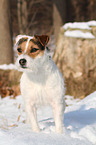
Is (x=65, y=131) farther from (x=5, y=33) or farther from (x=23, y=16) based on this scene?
(x=23, y=16)

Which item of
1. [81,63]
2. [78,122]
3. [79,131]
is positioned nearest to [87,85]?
[81,63]

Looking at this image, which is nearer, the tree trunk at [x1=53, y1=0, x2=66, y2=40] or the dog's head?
the dog's head

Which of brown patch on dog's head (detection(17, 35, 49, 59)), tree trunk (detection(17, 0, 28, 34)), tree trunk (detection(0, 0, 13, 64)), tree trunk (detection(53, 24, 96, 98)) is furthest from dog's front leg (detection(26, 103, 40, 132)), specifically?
tree trunk (detection(17, 0, 28, 34))

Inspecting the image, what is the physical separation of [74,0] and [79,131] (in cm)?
1740

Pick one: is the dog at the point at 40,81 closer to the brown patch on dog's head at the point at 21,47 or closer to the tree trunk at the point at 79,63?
the brown patch on dog's head at the point at 21,47

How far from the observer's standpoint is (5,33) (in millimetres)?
8672

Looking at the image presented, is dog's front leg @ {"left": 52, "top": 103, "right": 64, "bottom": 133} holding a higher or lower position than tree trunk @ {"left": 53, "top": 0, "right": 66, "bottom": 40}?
lower

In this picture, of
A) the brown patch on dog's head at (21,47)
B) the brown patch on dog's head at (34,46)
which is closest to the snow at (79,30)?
the brown patch on dog's head at (34,46)

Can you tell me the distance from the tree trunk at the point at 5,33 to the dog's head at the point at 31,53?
506 centimetres

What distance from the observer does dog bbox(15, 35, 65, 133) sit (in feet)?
12.0

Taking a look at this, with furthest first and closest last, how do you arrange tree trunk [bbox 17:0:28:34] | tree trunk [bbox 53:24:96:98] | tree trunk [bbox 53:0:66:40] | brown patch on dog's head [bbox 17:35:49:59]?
1. tree trunk [bbox 17:0:28:34]
2. tree trunk [bbox 53:0:66:40]
3. tree trunk [bbox 53:24:96:98]
4. brown patch on dog's head [bbox 17:35:49:59]

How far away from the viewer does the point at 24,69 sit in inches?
139

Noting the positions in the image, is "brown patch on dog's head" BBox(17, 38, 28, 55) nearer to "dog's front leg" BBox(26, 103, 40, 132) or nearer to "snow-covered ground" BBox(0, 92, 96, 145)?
"dog's front leg" BBox(26, 103, 40, 132)

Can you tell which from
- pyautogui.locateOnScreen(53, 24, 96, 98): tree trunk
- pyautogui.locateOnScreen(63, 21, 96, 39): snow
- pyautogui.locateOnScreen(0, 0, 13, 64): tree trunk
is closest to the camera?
pyautogui.locateOnScreen(53, 24, 96, 98): tree trunk
